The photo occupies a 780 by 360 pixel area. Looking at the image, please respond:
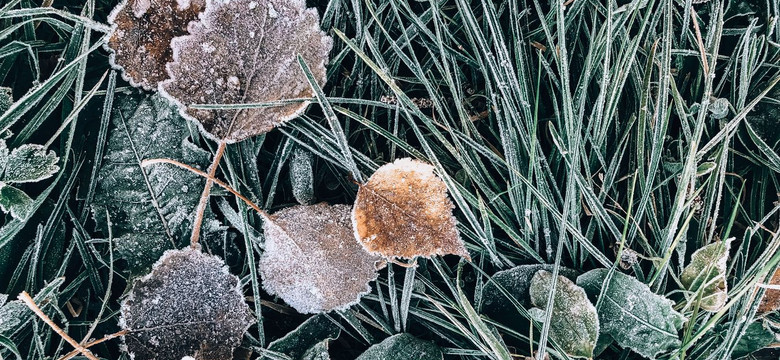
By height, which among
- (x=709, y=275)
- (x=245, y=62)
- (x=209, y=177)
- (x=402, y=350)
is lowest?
(x=402, y=350)

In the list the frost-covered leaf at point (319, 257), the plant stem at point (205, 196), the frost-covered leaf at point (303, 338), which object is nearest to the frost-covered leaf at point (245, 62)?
the plant stem at point (205, 196)

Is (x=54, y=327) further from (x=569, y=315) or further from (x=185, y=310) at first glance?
(x=569, y=315)

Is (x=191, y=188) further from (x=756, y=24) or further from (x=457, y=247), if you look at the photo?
(x=756, y=24)

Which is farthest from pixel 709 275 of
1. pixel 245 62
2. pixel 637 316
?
pixel 245 62

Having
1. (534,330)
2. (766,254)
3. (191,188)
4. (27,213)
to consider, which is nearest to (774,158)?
(766,254)

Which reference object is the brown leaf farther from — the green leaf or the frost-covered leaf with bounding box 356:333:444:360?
the frost-covered leaf with bounding box 356:333:444:360

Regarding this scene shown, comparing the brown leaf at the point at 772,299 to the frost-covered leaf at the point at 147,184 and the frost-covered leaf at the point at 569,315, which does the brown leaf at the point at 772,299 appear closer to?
the frost-covered leaf at the point at 569,315

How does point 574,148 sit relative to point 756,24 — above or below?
below
